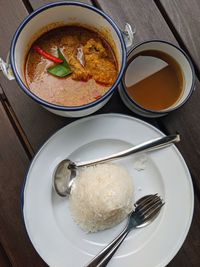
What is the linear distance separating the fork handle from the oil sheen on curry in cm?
31

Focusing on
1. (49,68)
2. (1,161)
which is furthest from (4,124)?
(49,68)

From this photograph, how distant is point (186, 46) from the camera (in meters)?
0.93

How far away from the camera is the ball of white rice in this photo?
0.84 metres

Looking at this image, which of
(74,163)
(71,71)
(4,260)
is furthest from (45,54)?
(4,260)

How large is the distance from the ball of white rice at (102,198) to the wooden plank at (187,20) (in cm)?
33

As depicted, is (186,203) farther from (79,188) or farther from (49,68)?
(49,68)

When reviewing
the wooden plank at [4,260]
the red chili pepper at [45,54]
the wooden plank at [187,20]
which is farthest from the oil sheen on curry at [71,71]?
the wooden plank at [4,260]

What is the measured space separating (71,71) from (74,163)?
21 centimetres

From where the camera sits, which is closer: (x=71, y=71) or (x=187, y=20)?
(x=71, y=71)

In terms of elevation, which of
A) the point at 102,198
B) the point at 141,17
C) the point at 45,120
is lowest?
the point at 102,198

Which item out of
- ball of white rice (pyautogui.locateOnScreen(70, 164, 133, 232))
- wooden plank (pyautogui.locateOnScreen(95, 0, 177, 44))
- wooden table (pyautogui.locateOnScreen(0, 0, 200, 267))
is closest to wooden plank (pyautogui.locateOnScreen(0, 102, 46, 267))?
wooden table (pyautogui.locateOnScreen(0, 0, 200, 267))

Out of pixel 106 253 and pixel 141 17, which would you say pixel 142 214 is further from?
pixel 141 17

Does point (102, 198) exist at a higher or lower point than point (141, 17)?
lower

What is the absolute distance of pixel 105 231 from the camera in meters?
0.88
